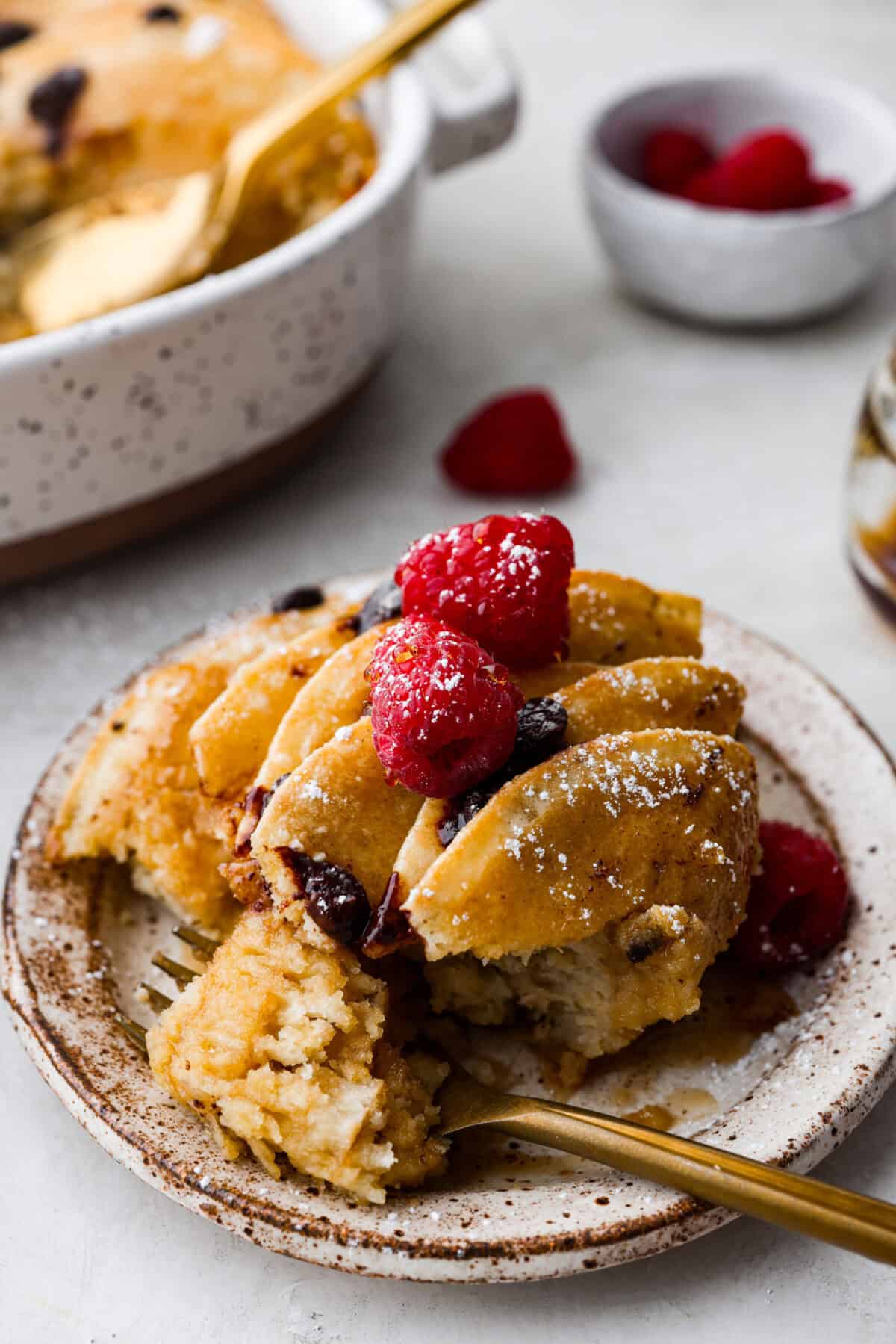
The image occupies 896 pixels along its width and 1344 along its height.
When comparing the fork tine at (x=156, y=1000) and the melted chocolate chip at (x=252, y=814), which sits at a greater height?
the melted chocolate chip at (x=252, y=814)

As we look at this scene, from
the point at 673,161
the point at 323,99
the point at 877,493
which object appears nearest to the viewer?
the point at 877,493

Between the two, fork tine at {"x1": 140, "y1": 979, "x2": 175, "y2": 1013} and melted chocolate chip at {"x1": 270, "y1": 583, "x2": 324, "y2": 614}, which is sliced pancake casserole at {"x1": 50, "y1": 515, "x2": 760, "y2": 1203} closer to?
fork tine at {"x1": 140, "y1": 979, "x2": 175, "y2": 1013}

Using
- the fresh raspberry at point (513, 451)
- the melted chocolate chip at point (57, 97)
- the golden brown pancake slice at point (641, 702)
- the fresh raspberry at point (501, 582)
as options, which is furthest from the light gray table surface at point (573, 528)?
the melted chocolate chip at point (57, 97)

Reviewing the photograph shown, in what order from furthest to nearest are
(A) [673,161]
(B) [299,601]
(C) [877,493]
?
(A) [673,161] < (C) [877,493] < (B) [299,601]

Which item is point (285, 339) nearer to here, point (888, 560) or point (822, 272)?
point (888, 560)

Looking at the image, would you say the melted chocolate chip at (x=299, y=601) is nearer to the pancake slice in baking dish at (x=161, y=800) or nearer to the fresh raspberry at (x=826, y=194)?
the pancake slice in baking dish at (x=161, y=800)

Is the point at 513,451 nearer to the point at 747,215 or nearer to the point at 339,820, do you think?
the point at 747,215

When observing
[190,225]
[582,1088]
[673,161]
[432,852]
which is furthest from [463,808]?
[673,161]
